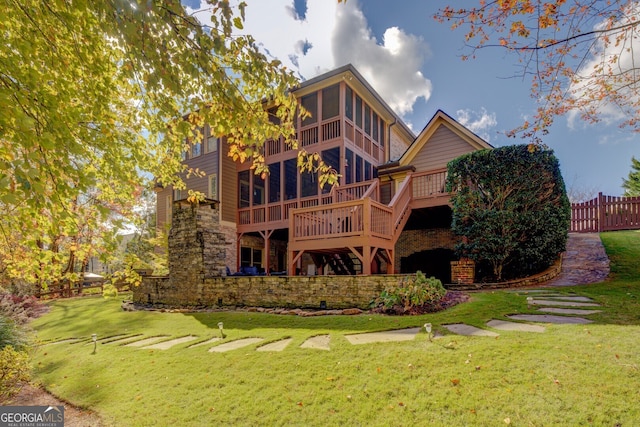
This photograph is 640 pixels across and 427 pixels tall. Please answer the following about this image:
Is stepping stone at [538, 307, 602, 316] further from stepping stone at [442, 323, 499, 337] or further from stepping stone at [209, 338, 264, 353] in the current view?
stepping stone at [209, 338, 264, 353]

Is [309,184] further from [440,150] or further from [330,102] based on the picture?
[440,150]

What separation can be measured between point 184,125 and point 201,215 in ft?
26.1

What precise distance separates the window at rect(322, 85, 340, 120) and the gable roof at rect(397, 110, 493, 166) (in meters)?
3.54

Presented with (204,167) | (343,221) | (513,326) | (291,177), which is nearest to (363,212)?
(343,221)

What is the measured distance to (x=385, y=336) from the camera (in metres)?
5.06

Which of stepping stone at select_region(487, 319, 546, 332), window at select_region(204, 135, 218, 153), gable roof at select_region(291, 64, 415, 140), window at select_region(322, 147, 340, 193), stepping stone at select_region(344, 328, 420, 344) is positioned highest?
gable roof at select_region(291, 64, 415, 140)

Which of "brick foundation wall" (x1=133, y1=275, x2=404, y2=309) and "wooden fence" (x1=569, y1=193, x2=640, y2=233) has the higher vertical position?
"wooden fence" (x1=569, y1=193, x2=640, y2=233)

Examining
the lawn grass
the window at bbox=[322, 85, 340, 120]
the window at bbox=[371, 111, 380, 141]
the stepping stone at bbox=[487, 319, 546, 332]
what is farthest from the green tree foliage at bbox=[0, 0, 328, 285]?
the window at bbox=[371, 111, 380, 141]

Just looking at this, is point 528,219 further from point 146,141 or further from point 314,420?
point 146,141

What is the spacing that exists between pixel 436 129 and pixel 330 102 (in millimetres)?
4613

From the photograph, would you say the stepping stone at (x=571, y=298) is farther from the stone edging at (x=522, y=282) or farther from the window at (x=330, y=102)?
the window at (x=330, y=102)

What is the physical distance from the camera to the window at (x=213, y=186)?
16234 millimetres

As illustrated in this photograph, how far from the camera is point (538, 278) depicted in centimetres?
916

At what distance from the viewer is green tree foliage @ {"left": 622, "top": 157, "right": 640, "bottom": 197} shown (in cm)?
2854
